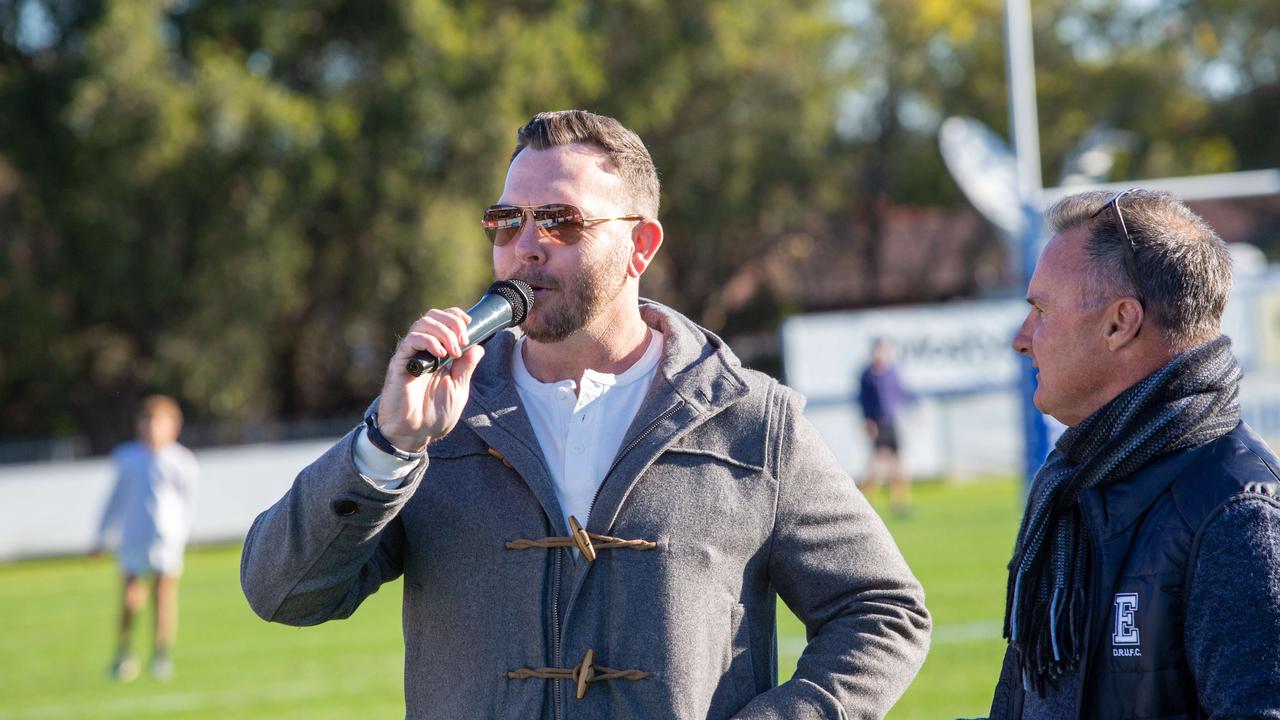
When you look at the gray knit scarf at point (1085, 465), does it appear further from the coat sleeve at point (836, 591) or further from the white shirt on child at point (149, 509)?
the white shirt on child at point (149, 509)

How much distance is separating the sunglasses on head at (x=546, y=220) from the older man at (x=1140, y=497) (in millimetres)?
946

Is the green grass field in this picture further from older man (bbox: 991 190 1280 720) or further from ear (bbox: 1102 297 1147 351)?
ear (bbox: 1102 297 1147 351)

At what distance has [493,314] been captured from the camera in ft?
9.75

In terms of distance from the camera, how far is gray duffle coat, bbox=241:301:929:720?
3090 mm

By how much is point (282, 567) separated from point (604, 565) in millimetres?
634

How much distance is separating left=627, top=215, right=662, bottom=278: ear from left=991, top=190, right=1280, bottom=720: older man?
893 mm

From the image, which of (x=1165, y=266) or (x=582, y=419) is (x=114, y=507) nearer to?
(x=582, y=419)

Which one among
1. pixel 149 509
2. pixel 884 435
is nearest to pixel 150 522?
pixel 149 509

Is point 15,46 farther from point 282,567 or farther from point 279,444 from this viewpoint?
point 282,567

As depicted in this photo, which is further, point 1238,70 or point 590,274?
point 1238,70

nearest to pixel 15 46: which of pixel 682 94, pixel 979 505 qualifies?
pixel 682 94

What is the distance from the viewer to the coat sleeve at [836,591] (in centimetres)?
316

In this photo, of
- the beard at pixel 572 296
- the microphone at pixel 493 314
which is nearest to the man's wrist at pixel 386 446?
the microphone at pixel 493 314

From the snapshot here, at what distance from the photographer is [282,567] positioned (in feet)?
10.0
